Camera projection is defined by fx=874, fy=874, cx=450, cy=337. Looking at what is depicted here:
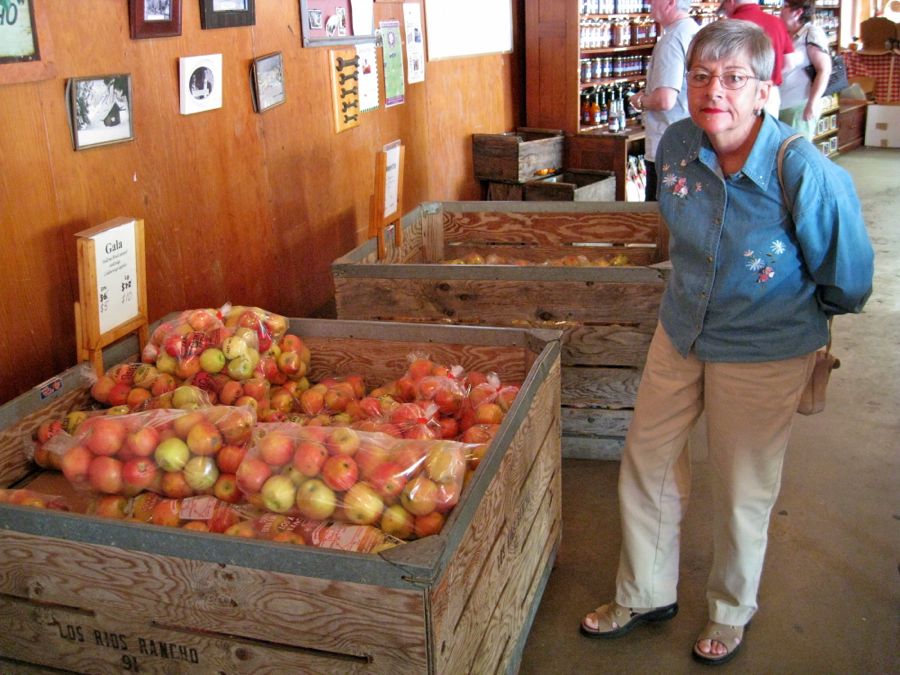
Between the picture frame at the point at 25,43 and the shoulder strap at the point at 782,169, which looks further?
the picture frame at the point at 25,43

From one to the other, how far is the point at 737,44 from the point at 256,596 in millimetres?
1456

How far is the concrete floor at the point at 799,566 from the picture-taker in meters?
2.38

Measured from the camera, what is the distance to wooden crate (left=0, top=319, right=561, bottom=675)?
4.84 feet

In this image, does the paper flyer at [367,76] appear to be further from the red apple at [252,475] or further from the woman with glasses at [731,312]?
the red apple at [252,475]

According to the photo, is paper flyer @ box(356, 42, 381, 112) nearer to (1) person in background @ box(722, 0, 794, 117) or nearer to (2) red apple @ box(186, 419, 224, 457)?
(1) person in background @ box(722, 0, 794, 117)

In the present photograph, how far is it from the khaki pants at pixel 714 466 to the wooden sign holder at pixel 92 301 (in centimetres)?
141

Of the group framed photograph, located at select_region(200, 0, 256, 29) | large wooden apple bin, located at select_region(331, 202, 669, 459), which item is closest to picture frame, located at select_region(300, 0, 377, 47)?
framed photograph, located at select_region(200, 0, 256, 29)

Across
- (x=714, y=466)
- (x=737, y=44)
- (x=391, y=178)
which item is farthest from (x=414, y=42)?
(x=714, y=466)

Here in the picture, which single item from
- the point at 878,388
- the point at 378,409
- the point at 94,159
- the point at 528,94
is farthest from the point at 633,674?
the point at 528,94

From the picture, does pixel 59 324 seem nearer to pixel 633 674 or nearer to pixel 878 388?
pixel 633 674

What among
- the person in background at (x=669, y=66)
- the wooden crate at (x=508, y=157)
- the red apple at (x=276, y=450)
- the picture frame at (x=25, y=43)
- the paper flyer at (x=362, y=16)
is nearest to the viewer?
the red apple at (x=276, y=450)

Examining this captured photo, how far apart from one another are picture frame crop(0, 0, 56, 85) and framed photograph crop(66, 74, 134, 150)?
11 cm

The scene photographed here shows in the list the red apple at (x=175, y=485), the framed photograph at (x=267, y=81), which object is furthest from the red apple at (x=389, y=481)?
the framed photograph at (x=267, y=81)

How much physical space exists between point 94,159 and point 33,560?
129cm
